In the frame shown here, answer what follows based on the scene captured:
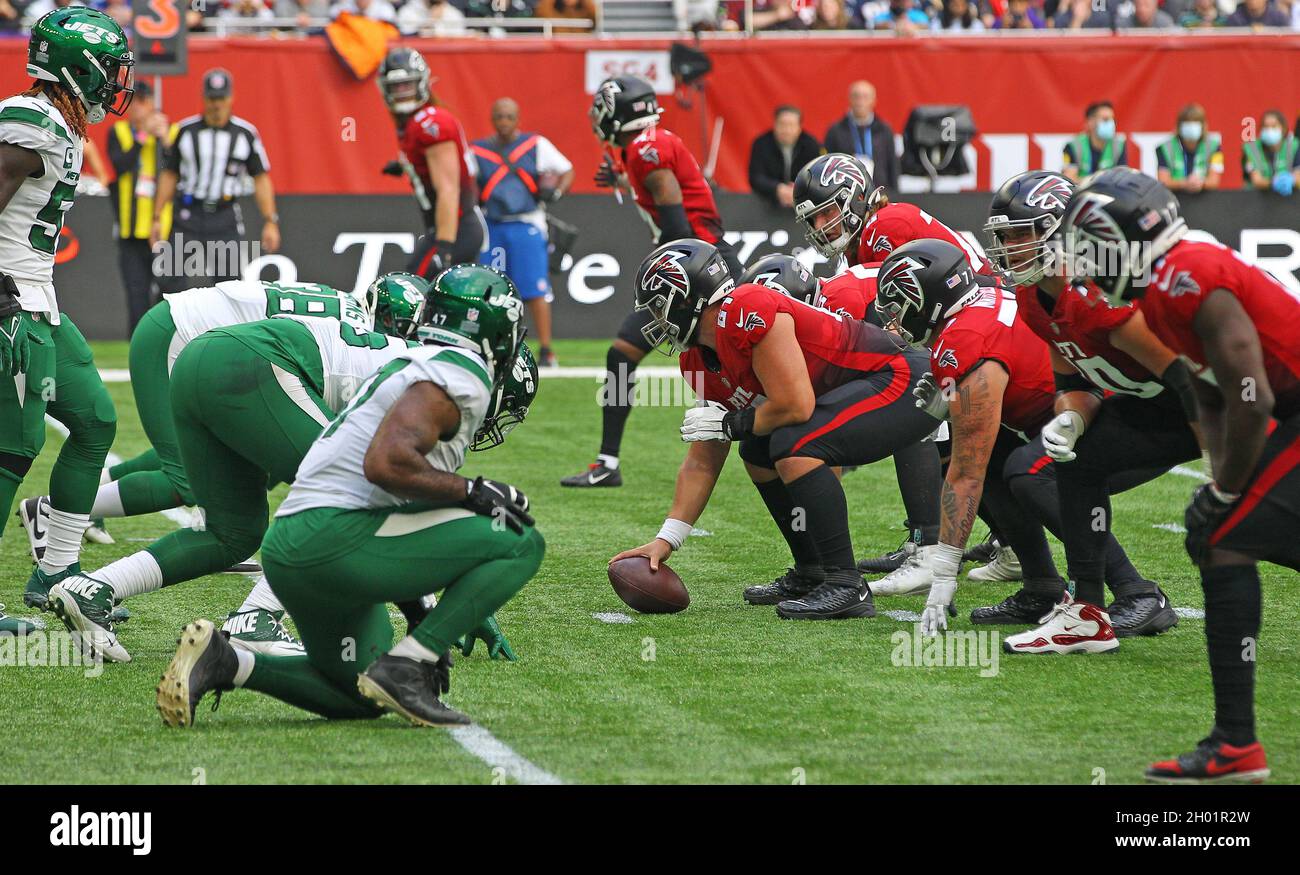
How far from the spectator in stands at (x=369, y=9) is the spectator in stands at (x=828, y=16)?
14.7 feet

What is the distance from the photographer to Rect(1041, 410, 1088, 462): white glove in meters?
5.64

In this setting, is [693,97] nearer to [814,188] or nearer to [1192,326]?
[814,188]

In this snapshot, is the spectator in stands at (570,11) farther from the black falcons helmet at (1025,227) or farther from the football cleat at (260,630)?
the football cleat at (260,630)

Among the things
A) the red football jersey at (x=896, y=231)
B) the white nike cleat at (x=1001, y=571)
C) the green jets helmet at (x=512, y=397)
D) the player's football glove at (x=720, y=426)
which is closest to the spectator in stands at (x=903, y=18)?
the red football jersey at (x=896, y=231)

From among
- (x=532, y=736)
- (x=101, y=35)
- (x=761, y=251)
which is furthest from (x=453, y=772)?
(x=761, y=251)

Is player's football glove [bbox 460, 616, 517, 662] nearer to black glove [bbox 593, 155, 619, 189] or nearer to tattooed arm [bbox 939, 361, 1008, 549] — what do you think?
tattooed arm [bbox 939, 361, 1008, 549]

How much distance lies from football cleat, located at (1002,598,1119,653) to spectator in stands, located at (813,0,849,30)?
1350cm

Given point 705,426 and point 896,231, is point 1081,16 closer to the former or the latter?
point 896,231

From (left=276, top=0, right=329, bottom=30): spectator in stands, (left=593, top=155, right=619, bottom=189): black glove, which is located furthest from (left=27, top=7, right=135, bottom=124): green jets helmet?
(left=276, top=0, right=329, bottom=30): spectator in stands

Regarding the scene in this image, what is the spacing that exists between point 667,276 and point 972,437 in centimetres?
123

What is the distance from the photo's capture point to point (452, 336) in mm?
4570

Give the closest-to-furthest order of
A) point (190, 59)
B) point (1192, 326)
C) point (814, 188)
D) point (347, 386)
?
1. point (1192, 326)
2. point (347, 386)
3. point (814, 188)
4. point (190, 59)

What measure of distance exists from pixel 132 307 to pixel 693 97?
629 cm

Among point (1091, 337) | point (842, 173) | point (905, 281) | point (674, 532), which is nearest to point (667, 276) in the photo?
point (905, 281)
